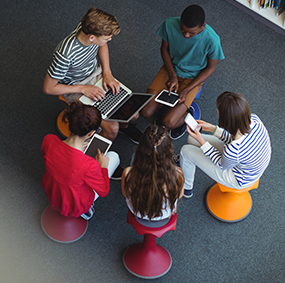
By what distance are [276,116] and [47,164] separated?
2070 millimetres

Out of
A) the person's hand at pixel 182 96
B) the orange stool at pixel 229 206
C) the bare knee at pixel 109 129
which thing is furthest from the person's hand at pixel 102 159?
the orange stool at pixel 229 206

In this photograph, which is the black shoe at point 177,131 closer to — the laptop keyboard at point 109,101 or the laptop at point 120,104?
the laptop at point 120,104

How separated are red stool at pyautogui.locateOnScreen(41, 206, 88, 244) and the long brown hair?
74 cm

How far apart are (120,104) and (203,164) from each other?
2.43ft

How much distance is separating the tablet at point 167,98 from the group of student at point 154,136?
0.06 meters

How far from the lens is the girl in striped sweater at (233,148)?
6.14 ft

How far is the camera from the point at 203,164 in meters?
2.26

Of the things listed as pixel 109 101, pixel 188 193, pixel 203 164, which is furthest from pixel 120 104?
pixel 188 193

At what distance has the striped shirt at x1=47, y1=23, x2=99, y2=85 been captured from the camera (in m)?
2.18

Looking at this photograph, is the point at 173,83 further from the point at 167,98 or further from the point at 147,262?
the point at 147,262

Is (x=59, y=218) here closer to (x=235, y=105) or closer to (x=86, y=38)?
(x=86, y=38)

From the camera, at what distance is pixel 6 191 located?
2.56 meters

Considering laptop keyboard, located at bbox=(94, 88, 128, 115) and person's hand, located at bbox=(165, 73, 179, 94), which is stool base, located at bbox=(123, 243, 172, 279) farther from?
person's hand, located at bbox=(165, 73, 179, 94)

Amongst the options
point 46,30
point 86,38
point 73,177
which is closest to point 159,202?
point 73,177
